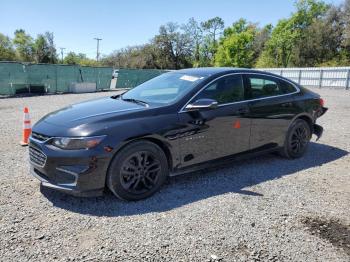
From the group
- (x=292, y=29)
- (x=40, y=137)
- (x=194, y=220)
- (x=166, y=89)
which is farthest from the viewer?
(x=292, y=29)

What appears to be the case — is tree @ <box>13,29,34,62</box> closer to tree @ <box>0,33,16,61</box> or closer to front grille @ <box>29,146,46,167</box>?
tree @ <box>0,33,16,61</box>

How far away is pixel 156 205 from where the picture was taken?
3775 millimetres

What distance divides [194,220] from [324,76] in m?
26.7

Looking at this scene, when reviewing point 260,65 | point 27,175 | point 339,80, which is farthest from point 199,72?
point 260,65

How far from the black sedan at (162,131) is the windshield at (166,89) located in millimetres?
18

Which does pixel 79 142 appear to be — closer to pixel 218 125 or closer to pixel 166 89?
pixel 166 89

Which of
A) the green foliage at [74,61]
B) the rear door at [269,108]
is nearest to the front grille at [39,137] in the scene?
the rear door at [269,108]

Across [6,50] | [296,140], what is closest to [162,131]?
[296,140]

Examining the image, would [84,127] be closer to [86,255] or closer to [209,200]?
[86,255]

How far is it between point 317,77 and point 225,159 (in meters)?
25.7

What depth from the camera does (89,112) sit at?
4.01m

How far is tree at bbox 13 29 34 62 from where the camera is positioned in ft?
217

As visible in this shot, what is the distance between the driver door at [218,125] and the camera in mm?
4172

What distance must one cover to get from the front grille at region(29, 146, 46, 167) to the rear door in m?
3.01
